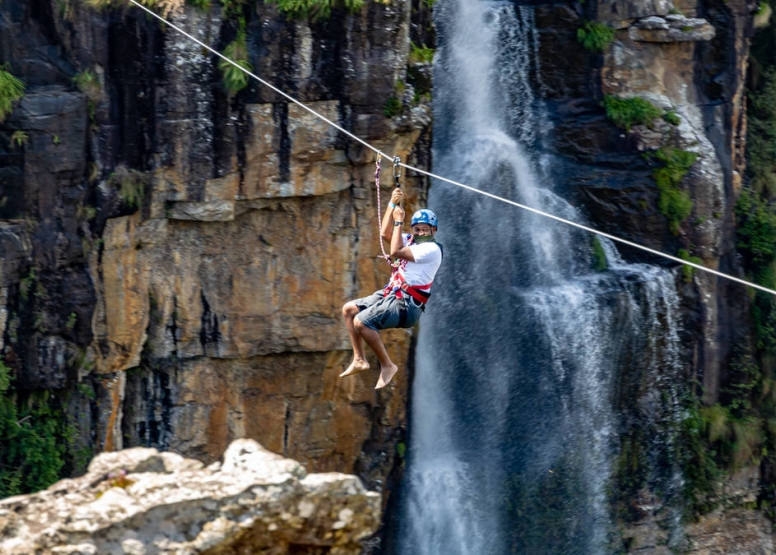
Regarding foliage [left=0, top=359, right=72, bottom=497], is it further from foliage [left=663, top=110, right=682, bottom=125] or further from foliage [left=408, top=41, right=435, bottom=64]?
foliage [left=663, top=110, right=682, bottom=125]

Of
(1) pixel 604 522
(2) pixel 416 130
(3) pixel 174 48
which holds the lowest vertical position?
(1) pixel 604 522

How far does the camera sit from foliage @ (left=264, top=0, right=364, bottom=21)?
46.0 feet

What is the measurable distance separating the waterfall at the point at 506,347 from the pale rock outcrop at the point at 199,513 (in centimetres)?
852

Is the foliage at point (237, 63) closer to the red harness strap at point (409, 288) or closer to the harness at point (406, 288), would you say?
the harness at point (406, 288)

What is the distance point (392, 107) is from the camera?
14664mm

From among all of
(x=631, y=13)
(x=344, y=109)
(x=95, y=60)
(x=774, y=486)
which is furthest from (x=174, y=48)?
(x=774, y=486)

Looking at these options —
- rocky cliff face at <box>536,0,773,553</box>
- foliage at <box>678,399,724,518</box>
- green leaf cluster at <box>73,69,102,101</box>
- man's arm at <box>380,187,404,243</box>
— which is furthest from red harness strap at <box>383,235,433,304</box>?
foliage at <box>678,399,724,518</box>

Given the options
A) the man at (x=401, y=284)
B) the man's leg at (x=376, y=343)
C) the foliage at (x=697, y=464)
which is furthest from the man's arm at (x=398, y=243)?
the foliage at (x=697, y=464)

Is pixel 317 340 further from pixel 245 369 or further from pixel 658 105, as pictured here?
pixel 658 105

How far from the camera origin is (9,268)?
1350 centimetres

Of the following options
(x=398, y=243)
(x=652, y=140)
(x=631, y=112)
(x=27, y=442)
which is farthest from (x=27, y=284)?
(x=652, y=140)

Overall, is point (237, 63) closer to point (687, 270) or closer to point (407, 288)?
point (407, 288)

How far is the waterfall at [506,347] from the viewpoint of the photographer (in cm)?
1652

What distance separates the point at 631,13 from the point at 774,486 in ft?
29.9
